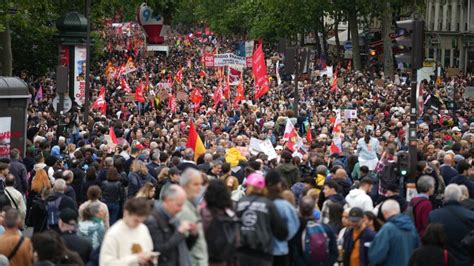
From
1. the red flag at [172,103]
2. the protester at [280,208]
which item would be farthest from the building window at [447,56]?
the protester at [280,208]

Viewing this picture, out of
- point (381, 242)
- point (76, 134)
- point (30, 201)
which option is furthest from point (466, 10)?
point (381, 242)

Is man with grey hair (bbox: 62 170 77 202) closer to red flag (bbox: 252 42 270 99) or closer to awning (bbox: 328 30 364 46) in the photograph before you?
red flag (bbox: 252 42 270 99)

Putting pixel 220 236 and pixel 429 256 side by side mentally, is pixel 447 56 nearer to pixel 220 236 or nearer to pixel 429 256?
pixel 429 256

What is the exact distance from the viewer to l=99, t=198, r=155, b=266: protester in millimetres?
10852

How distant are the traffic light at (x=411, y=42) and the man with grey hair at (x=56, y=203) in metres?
5.02

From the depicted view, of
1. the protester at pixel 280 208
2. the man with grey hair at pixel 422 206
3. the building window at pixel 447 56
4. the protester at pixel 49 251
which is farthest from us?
the building window at pixel 447 56

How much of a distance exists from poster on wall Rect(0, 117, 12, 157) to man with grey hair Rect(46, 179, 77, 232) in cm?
703

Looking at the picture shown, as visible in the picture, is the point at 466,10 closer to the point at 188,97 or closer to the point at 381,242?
the point at 188,97

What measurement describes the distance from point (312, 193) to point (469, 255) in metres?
1.88

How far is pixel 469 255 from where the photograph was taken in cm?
1440

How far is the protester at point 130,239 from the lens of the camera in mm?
10852

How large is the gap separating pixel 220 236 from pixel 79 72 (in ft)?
87.1

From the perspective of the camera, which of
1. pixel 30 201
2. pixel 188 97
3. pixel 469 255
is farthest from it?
pixel 188 97

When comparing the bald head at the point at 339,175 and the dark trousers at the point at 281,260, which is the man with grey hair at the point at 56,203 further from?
the dark trousers at the point at 281,260
